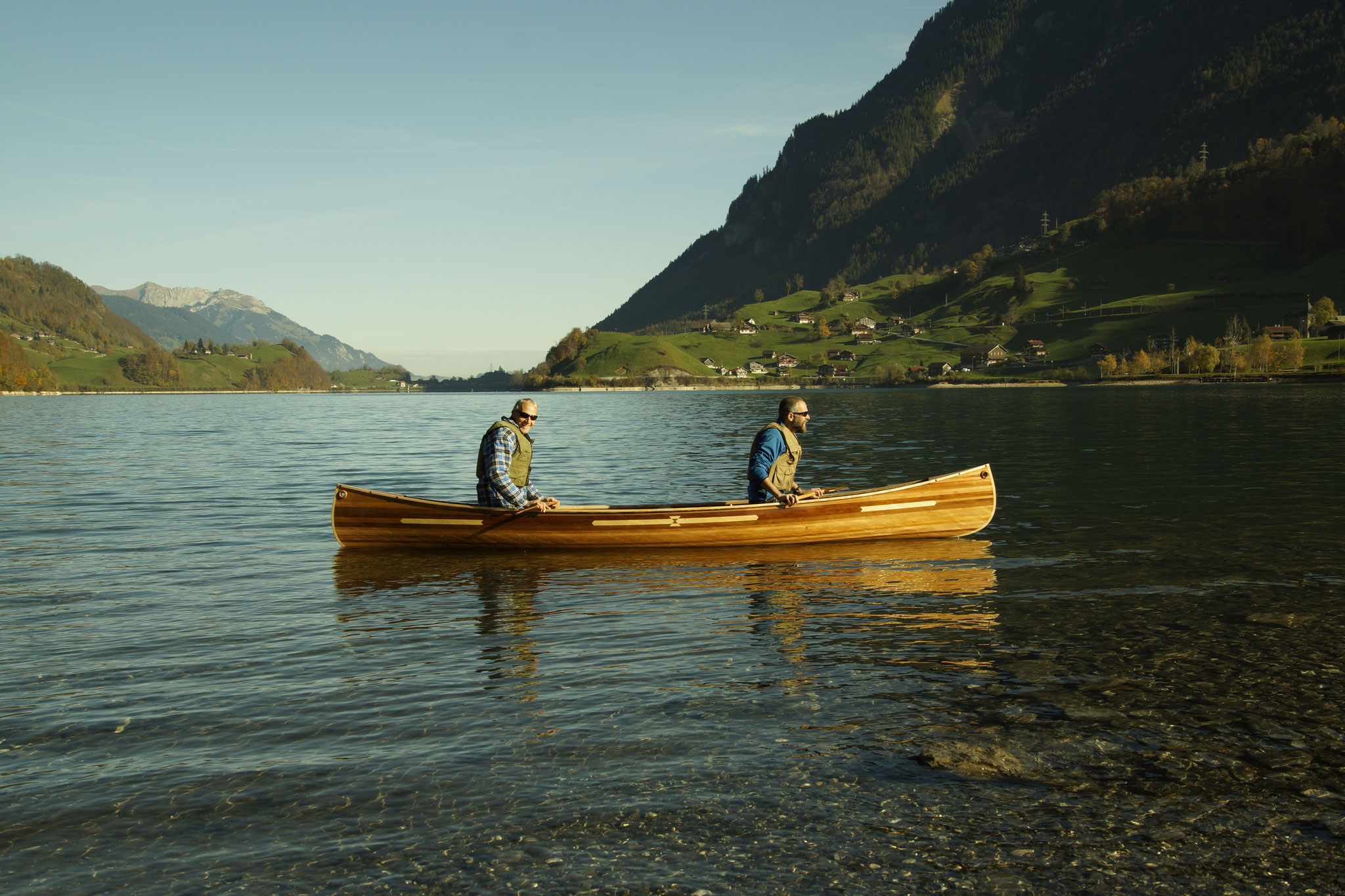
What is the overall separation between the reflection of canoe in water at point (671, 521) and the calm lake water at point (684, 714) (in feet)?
1.76

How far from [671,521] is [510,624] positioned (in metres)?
5.74

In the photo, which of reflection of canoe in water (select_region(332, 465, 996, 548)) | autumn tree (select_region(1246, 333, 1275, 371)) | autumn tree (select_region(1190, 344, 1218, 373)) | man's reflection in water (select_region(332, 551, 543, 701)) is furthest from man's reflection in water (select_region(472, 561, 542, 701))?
autumn tree (select_region(1190, 344, 1218, 373))

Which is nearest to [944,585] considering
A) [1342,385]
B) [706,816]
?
[706,816]

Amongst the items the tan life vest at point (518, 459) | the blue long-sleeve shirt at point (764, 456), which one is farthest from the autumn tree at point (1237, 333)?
the tan life vest at point (518, 459)

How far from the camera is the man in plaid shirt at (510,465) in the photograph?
726 inches

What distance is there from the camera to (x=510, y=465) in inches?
753

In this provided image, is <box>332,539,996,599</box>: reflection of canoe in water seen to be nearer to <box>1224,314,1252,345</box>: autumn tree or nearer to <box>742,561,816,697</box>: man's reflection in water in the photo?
<box>742,561,816,697</box>: man's reflection in water

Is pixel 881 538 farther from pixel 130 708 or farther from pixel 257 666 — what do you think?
pixel 130 708

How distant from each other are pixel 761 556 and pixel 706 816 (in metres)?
11.9

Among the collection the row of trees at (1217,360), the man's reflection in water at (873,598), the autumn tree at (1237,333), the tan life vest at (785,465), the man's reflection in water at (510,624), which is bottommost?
the man's reflection in water at (873,598)

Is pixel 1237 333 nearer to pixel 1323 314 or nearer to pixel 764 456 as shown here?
pixel 1323 314

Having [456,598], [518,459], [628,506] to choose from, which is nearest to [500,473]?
[518,459]

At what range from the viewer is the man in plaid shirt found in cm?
1844

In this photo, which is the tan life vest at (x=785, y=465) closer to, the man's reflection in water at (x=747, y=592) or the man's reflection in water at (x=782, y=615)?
the man's reflection in water at (x=747, y=592)
